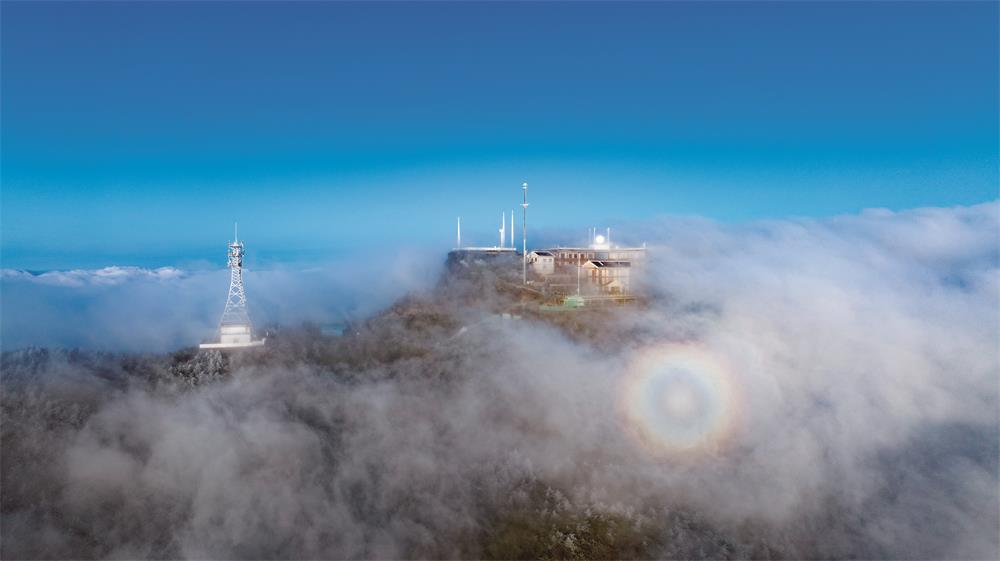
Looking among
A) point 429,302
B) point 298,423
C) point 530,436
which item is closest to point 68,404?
point 298,423

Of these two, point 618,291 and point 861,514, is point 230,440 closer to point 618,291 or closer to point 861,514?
point 618,291

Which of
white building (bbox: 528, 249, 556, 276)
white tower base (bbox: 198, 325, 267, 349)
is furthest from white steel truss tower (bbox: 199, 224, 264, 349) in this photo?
white building (bbox: 528, 249, 556, 276)

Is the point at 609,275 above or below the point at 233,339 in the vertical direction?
above

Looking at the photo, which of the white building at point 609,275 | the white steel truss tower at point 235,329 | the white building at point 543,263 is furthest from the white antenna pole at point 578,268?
the white steel truss tower at point 235,329

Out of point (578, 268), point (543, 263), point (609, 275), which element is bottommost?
point (609, 275)

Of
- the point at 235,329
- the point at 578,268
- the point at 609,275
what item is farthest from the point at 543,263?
the point at 235,329

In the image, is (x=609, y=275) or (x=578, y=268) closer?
(x=609, y=275)

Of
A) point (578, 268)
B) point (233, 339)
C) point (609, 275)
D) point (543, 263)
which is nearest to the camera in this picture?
point (233, 339)

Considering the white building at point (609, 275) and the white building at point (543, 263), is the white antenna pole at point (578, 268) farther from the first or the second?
the white building at point (543, 263)

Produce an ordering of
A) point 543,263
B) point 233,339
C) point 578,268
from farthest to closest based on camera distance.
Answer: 1. point 543,263
2. point 578,268
3. point 233,339

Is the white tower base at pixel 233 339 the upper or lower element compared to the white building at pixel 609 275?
lower

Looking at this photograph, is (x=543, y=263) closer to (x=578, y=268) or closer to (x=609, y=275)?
(x=578, y=268)

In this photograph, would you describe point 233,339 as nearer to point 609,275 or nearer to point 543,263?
point 543,263
